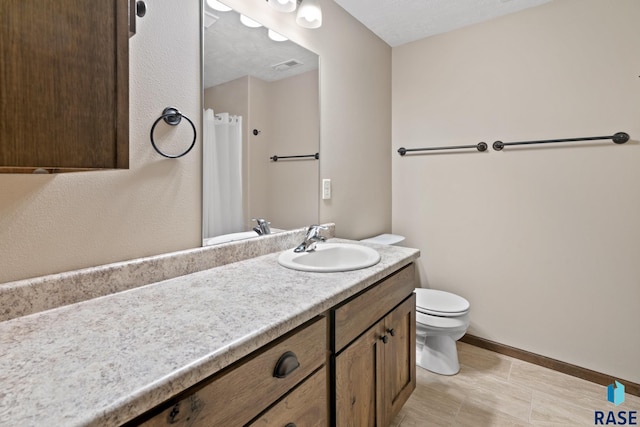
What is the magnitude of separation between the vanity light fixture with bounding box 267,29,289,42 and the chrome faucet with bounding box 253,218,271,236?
89 centimetres

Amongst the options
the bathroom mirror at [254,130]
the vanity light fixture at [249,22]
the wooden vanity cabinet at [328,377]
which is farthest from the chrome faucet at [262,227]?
the vanity light fixture at [249,22]

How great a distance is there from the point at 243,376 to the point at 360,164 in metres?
1.71

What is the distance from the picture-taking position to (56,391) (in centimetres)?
48

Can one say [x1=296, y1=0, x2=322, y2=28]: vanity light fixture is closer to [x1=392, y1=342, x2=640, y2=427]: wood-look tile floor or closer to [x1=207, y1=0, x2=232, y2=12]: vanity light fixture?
[x1=207, y1=0, x2=232, y2=12]: vanity light fixture

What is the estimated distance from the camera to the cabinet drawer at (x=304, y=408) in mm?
733

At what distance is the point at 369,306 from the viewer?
43.9 inches

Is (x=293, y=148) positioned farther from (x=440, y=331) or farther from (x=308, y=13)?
(x=440, y=331)

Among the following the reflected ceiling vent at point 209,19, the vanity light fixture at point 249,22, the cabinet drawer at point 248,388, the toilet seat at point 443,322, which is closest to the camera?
the cabinet drawer at point 248,388

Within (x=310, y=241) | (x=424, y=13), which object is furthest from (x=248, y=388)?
(x=424, y=13)

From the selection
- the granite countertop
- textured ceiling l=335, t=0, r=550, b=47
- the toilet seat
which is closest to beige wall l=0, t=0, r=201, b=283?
the granite countertop

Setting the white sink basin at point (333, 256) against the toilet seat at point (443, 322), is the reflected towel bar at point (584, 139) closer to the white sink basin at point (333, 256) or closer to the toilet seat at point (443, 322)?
the toilet seat at point (443, 322)

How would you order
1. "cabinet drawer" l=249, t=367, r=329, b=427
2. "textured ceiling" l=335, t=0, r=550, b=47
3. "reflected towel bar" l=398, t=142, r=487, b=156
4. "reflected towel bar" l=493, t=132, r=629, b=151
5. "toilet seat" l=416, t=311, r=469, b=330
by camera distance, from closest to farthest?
A: "cabinet drawer" l=249, t=367, r=329, b=427 < "reflected towel bar" l=493, t=132, r=629, b=151 < "toilet seat" l=416, t=311, r=469, b=330 < "textured ceiling" l=335, t=0, r=550, b=47 < "reflected towel bar" l=398, t=142, r=487, b=156

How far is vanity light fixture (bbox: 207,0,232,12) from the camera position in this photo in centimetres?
119

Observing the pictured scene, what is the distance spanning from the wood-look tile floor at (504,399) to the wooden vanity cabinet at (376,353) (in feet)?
1.04
